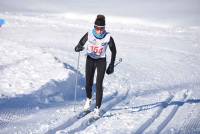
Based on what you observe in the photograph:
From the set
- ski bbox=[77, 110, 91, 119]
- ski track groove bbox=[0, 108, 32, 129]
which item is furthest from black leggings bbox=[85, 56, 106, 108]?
ski track groove bbox=[0, 108, 32, 129]

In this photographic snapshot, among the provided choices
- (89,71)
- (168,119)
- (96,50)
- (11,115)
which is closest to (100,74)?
(89,71)

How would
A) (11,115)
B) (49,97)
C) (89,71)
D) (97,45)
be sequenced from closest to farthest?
1. (97,45)
2. (11,115)
3. (89,71)
4. (49,97)

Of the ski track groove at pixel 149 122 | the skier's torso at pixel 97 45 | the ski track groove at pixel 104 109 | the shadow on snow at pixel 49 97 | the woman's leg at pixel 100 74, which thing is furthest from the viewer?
the shadow on snow at pixel 49 97

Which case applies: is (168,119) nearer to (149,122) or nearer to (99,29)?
(149,122)

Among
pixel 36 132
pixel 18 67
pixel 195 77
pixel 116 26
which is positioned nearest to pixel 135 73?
pixel 195 77

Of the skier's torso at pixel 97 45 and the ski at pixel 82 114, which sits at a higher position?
the skier's torso at pixel 97 45

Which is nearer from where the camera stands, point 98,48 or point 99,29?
point 99,29

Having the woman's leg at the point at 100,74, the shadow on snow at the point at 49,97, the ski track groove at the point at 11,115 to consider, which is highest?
the woman's leg at the point at 100,74

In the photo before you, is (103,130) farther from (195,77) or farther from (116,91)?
(195,77)

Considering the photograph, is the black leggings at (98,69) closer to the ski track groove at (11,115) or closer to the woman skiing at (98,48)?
the woman skiing at (98,48)

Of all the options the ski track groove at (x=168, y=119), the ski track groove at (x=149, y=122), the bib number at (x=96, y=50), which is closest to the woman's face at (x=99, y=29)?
the bib number at (x=96, y=50)

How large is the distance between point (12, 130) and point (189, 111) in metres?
4.22

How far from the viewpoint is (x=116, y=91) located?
33.7 feet

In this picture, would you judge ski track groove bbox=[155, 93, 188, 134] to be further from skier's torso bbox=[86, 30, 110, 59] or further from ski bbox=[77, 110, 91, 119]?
skier's torso bbox=[86, 30, 110, 59]
